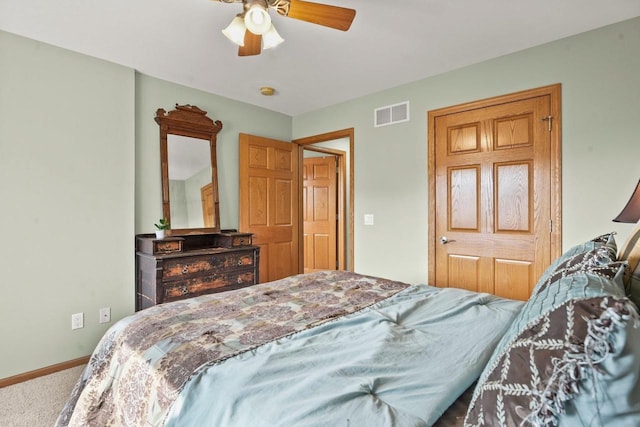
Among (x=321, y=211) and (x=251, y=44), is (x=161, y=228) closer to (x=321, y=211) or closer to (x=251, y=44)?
(x=251, y=44)

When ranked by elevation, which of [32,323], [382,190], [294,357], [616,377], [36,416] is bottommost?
[36,416]

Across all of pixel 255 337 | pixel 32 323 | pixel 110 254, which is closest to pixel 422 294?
pixel 255 337

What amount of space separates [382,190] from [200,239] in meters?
2.03

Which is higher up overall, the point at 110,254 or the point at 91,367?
the point at 110,254

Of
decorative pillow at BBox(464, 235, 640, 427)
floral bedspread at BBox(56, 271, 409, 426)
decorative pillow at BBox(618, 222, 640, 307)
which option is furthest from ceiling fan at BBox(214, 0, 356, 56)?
decorative pillow at BBox(464, 235, 640, 427)

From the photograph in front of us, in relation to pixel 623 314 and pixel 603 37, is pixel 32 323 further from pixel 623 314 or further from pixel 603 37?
pixel 603 37

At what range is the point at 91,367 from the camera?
1564 millimetres

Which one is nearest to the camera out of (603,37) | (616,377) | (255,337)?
(616,377)

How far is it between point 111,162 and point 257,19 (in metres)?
1.99

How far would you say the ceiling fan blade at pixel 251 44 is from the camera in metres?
2.02

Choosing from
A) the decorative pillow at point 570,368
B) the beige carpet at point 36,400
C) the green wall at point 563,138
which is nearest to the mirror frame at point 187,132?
the beige carpet at point 36,400

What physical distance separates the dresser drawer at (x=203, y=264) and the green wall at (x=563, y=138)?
4.34 ft

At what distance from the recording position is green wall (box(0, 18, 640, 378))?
7.99ft

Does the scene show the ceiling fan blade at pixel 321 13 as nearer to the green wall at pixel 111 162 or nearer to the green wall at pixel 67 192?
the green wall at pixel 111 162
